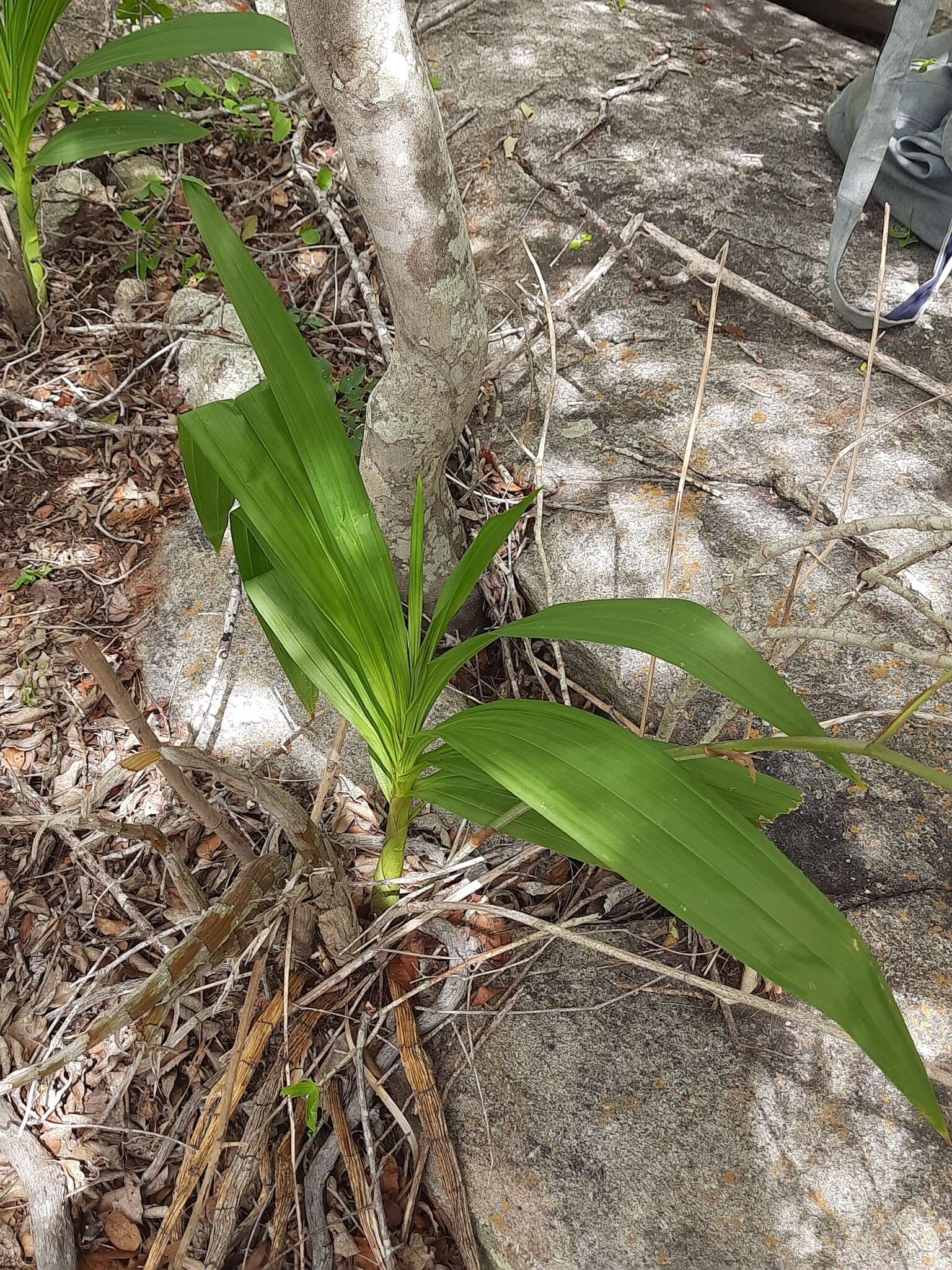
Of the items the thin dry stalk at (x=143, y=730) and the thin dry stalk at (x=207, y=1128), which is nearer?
the thin dry stalk at (x=143, y=730)

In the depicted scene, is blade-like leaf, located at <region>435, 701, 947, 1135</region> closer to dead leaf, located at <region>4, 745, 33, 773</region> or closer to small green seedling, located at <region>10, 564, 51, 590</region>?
dead leaf, located at <region>4, 745, 33, 773</region>

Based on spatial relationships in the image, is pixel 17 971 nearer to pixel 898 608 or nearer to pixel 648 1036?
pixel 648 1036

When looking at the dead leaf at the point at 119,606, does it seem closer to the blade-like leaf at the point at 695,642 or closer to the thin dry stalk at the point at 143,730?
the thin dry stalk at the point at 143,730

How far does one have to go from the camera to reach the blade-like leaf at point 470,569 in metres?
0.88

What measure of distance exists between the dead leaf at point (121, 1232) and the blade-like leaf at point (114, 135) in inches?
67.1

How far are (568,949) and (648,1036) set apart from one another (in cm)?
14

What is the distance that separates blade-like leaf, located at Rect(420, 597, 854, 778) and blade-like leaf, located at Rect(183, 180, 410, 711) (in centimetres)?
15

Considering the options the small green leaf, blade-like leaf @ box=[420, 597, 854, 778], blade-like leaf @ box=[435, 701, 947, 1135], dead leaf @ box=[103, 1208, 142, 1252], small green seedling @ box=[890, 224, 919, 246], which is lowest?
dead leaf @ box=[103, 1208, 142, 1252]

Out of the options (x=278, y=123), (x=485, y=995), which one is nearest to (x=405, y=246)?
(x=485, y=995)

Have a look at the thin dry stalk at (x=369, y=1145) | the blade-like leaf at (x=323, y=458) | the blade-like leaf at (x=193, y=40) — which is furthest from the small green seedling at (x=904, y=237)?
the thin dry stalk at (x=369, y=1145)

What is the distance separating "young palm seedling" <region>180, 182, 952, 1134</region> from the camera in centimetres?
55

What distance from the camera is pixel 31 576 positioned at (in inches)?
56.9

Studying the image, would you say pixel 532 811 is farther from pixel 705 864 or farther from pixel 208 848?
pixel 208 848

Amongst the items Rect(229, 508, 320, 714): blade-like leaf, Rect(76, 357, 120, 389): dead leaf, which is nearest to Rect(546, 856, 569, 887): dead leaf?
Rect(229, 508, 320, 714): blade-like leaf
